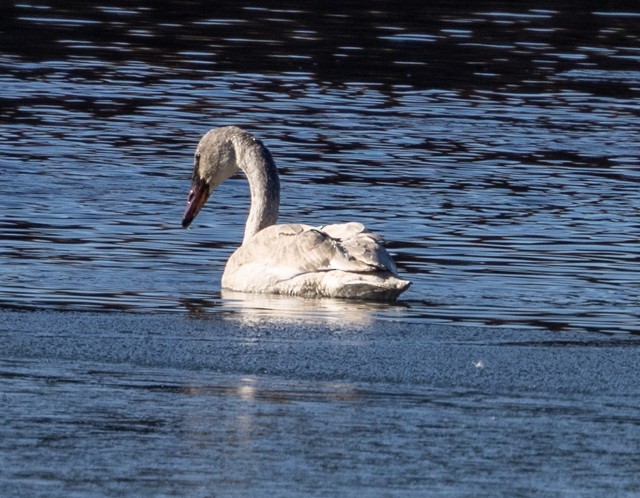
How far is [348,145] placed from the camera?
766 inches

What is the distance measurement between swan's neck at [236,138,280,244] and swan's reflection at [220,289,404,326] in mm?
1429

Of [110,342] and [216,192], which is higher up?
[110,342]

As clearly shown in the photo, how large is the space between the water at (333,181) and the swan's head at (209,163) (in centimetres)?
31

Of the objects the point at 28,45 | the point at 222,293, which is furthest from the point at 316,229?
the point at 28,45

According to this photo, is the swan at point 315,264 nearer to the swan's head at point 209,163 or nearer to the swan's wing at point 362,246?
the swan's wing at point 362,246

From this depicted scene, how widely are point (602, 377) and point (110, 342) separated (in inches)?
100

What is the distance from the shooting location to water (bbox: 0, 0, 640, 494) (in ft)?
30.6

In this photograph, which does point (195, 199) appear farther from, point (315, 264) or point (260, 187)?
point (315, 264)

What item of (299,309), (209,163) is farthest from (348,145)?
(299,309)

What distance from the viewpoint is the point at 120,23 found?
30.1m

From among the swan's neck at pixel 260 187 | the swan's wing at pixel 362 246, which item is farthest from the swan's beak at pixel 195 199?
the swan's wing at pixel 362 246

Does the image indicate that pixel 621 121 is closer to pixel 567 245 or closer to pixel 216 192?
pixel 216 192

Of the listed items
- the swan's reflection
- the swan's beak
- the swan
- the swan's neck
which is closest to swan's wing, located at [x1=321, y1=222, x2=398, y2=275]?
the swan

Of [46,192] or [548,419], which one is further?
[46,192]
